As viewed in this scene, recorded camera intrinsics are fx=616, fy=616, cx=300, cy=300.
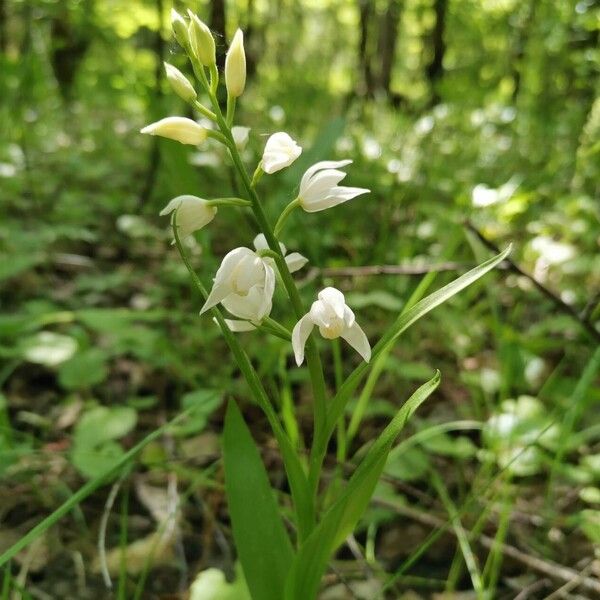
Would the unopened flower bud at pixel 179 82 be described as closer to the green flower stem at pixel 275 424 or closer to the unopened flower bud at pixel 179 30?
the unopened flower bud at pixel 179 30

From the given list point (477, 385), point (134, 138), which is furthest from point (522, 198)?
point (134, 138)

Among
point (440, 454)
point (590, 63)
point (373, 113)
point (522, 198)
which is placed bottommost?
point (440, 454)

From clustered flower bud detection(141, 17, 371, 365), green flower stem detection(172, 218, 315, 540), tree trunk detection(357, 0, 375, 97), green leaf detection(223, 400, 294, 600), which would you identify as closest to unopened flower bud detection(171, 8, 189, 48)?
clustered flower bud detection(141, 17, 371, 365)

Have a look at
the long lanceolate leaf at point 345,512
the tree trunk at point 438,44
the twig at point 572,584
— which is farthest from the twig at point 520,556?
the tree trunk at point 438,44

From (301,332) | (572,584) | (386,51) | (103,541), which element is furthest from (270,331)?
(386,51)

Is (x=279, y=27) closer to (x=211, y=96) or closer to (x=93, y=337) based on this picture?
(x=93, y=337)

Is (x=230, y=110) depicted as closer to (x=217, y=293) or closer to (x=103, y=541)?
(x=217, y=293)
